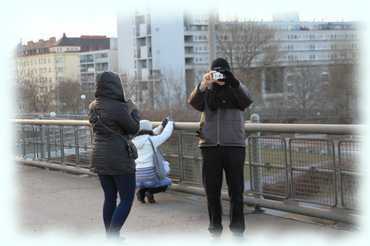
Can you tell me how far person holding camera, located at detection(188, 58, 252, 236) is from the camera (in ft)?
19.8

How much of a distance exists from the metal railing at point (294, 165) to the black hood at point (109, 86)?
Answer: 6.45ft

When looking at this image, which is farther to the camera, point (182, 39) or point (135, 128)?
point (182, 39)

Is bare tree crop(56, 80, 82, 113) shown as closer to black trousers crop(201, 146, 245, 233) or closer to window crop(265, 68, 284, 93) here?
window crop(265, 68, 284, 93)

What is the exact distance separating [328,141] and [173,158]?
301 cm

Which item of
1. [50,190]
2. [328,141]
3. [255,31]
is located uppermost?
[255,31]

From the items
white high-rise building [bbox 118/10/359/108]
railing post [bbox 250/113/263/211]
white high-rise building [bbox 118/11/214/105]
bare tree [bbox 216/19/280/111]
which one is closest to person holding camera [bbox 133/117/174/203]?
railing post [bbox 250/113/263/211]

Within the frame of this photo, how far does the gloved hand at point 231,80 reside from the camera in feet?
19.7

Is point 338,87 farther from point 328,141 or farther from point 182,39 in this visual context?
point 328,141

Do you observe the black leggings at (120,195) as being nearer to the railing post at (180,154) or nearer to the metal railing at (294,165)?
the metal railing at (294,165)

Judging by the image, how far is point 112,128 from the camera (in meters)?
6.18

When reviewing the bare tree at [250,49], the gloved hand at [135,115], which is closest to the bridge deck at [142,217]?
the gloved hand at [135,115]

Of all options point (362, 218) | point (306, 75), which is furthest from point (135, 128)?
point (306, 75)

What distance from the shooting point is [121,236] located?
22.0 ft

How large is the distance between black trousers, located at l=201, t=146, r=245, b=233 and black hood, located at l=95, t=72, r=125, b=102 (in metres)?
0.98
